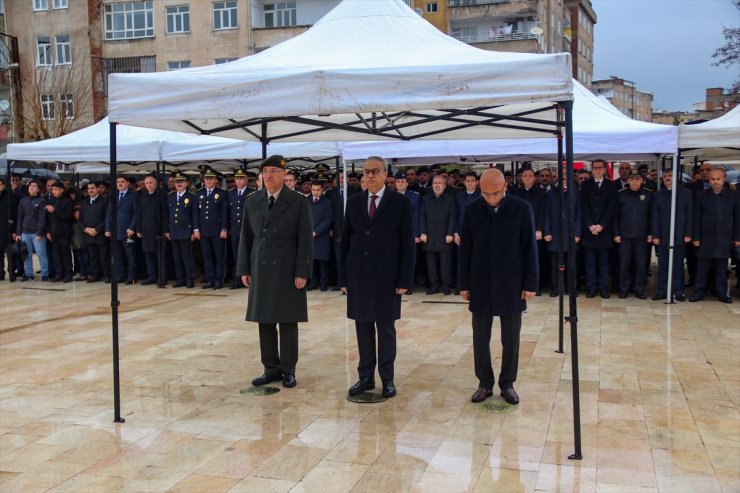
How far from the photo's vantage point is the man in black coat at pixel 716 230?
10219 mm

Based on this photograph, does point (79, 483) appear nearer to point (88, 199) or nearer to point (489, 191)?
point (489, 191)

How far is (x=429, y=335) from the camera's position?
822 cm

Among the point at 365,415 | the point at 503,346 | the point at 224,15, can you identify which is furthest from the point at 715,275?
the point at 224,15

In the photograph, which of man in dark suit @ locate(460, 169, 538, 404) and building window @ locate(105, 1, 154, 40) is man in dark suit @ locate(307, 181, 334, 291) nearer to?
man in dark suit @ locate(460, 169, 538, 404)

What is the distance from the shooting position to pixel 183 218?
12578 millimetres

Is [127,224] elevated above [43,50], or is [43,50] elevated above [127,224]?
[43,50]

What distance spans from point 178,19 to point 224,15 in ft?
9.52

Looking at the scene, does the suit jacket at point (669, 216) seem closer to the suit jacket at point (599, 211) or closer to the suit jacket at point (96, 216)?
the suit jacket at point (599, 211)

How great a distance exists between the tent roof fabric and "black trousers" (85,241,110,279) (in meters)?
8.30

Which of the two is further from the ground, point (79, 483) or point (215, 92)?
point (215, 92)

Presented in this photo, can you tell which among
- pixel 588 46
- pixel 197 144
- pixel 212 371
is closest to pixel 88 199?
pixel 197 144

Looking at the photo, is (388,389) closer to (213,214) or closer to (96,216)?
(213,214)

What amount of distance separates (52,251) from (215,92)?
10.6 m

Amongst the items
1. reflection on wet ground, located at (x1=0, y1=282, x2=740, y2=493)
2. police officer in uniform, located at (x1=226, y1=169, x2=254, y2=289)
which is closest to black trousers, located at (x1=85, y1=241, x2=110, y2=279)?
police officer in uniform, located at (x1=226, y1=169, x2=254, y2=289)
